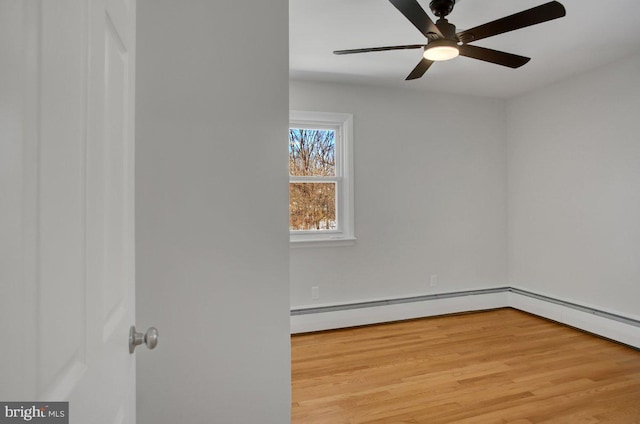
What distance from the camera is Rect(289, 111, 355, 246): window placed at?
3.64 m

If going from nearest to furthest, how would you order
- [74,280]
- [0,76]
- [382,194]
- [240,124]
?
[0,76] → [74,280] → [240,124] → [382,194]

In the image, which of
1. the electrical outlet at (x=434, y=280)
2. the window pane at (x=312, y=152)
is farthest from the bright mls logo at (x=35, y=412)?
the electrical outlet at (x=434, y=280)

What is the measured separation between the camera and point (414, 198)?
3947 millimetres

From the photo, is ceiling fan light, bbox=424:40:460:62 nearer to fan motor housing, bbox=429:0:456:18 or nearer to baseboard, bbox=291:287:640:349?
fan motor housing, bbox=429:0:456:18

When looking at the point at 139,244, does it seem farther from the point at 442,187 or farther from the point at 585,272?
the point at 585,272

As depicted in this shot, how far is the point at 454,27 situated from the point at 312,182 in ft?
6.80

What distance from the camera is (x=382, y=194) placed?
3824mm

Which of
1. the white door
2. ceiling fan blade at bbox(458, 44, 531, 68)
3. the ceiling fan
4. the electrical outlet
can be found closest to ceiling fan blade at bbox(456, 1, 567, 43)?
the ceiling fan

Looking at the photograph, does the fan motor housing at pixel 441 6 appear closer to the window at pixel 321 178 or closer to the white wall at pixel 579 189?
the window at pixel 321 178

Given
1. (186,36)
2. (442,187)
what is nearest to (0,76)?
(186,36)

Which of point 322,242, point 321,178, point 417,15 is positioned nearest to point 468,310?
point 322,242

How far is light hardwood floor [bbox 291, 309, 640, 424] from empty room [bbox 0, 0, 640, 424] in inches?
0.9

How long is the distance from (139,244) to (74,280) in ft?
2.64

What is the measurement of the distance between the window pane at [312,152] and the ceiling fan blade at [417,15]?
191cm
